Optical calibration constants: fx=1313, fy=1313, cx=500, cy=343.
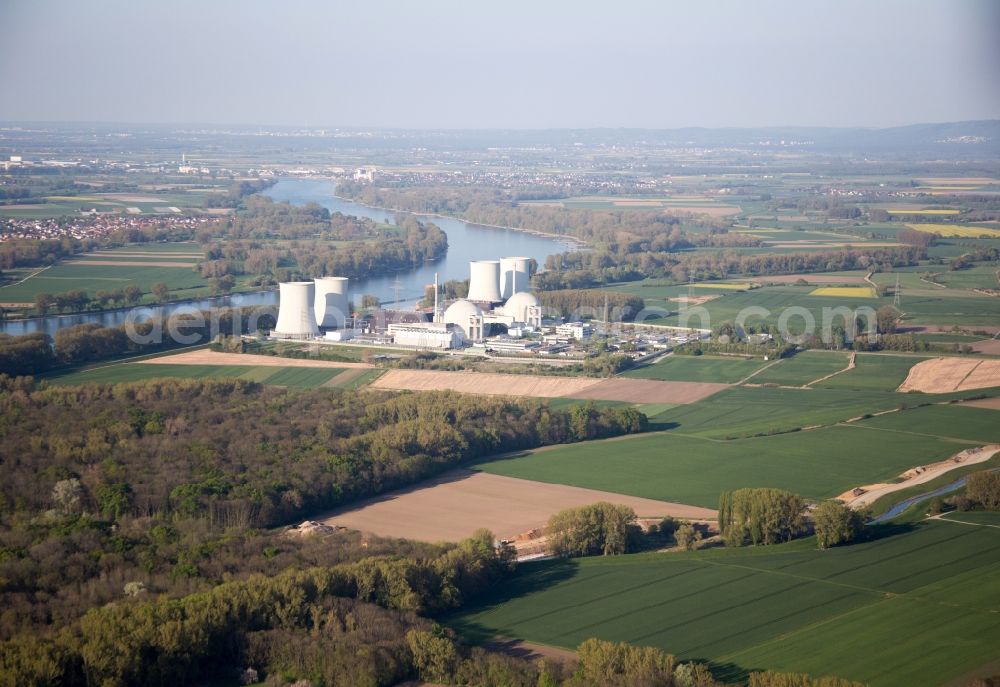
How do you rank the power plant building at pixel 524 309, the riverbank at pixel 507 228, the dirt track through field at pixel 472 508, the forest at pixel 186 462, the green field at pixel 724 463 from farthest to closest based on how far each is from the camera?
the riverbank at pixel 507 228 → the power plant building at pixel 524 309 → the green field at pixel 724 463 → the dirt track through field at pixel 472 508 → the forest at pixel 186 462

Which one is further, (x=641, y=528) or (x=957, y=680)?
(x=641, y=528)

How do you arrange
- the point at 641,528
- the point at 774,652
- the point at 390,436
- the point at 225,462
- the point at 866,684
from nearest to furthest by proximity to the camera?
the point at 866,684
the point at 774,652
the point at 641,528
the point at 225,462
the point at 390,436

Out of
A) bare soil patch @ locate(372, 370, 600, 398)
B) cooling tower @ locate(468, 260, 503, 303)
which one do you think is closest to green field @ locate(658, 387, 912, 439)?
bare soil patch @ locate(372, 370, 600, 398)

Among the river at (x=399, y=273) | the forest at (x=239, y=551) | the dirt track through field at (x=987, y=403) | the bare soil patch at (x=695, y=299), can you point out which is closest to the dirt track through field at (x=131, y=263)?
the river at (x=399, y=273)

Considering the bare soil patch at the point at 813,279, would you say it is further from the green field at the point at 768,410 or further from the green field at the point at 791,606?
the green field at the point at 791,606

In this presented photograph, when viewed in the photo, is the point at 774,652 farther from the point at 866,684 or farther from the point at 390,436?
the point at 390,436

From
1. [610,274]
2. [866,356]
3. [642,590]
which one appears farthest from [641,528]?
[610,274]
